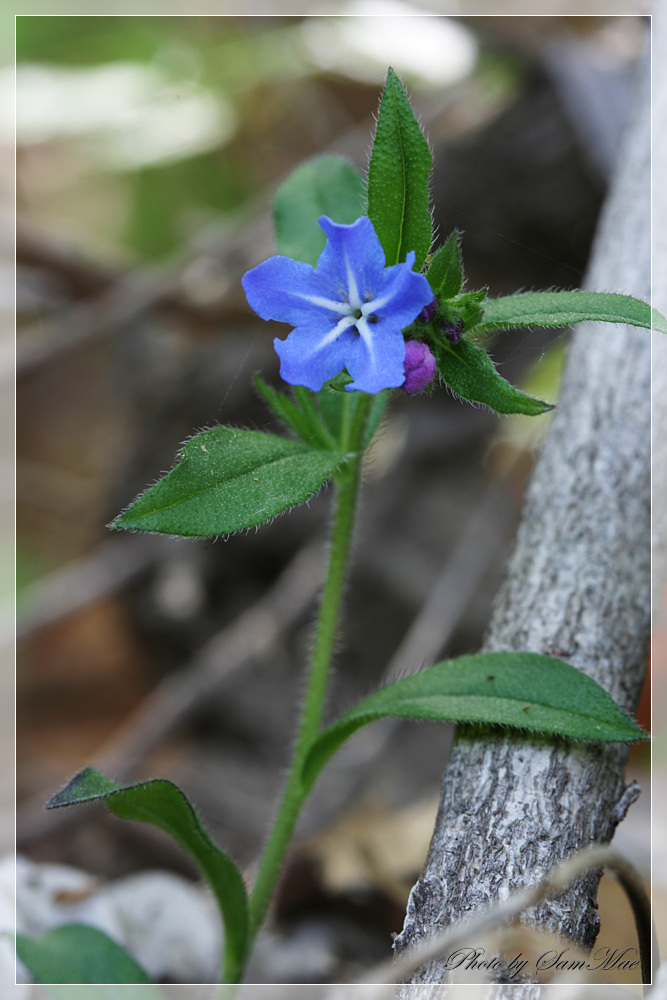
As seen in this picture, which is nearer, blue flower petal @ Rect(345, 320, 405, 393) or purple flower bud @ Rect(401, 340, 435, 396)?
blue flower petal @ Rect(345, 320, 405, 393)

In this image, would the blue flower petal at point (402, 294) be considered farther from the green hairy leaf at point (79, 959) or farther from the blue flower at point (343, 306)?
the green hairy leaf at point (79, 959)

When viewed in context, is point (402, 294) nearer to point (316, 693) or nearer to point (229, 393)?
point (316, 693)

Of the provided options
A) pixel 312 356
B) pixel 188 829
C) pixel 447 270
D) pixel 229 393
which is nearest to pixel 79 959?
pixel 188 829

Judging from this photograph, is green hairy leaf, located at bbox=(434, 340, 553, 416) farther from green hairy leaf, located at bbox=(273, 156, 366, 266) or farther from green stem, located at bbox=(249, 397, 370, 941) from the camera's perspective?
green hairy leaf, located at bbox=(273, 156, 366, 266)

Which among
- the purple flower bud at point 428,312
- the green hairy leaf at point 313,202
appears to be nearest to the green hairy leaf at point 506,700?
the purple flower bud at point 428,312

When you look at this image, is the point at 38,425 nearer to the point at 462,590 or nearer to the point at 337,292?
the point at 462,590

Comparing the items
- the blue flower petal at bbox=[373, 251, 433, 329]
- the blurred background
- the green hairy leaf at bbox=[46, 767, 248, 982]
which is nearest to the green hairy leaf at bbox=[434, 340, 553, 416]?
the blue flower petal at bbox=[373, 251, 433, 329]
